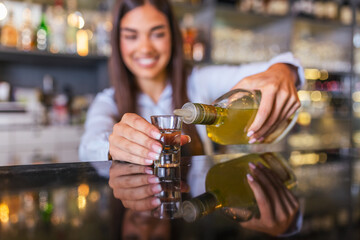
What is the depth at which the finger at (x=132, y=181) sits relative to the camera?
39 cm

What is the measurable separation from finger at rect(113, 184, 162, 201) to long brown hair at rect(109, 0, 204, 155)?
804 millimetres

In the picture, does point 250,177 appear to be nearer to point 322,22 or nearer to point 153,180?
point 153,180

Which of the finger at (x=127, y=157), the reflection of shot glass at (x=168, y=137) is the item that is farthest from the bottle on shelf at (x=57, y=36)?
the reflection of shot glass at (x=168, y=137)

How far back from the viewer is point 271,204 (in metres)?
0.31

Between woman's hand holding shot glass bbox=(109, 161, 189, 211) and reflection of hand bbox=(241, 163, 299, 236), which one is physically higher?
woman's hand holding shot glass bbox=(109, 161, 189, 211)

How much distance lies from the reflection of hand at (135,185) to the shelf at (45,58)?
172 centimetres

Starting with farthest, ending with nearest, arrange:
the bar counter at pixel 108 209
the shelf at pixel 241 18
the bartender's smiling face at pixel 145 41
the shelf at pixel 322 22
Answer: the shelf at pixel 322 22
the shelf at pixel 241 18
the bartender's smiling face at pixel 145 41
the bar counter at pixel 108 209

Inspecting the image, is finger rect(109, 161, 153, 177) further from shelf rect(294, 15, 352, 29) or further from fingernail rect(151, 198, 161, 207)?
shelf rect(294, 15, 352, 29)

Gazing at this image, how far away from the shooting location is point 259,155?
27.0 inches

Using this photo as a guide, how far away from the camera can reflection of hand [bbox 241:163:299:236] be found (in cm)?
24

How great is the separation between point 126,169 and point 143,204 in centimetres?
20

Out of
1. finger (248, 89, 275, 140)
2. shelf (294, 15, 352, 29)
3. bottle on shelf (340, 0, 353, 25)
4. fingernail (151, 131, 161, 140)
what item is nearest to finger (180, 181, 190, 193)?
fingernail (151, 131, 161, 140)

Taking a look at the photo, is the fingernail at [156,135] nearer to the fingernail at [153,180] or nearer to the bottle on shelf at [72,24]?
the fingernail at [153,180]

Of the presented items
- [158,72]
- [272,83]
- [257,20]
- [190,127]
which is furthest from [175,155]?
[257,20]
